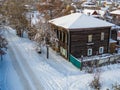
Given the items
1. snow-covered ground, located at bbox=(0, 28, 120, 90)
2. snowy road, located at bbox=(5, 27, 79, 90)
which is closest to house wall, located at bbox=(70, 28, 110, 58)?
snow-covered ground, located at bbox=(0, 28, 120, 90)

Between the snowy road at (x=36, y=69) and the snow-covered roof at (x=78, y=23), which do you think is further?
the snow-covered roof at (x=78, y=23)

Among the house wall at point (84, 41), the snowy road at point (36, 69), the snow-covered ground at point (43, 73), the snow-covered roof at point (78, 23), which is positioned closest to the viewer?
the snow-covered ground at point (43, 73)

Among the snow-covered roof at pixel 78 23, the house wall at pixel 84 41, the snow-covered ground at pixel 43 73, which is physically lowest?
the snow-covered ground at pixel 43 73

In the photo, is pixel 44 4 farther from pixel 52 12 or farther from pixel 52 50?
pixel 52 50

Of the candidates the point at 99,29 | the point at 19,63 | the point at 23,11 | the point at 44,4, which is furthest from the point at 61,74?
the point at 44,4

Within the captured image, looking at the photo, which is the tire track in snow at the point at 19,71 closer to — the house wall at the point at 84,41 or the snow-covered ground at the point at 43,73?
the snow-covered ground at the point at 43,73

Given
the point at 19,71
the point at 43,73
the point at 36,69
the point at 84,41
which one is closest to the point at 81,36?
the point at 84,41

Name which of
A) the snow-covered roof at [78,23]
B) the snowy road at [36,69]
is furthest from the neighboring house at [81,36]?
the snowy road at [36,69]
